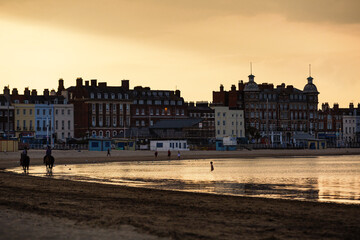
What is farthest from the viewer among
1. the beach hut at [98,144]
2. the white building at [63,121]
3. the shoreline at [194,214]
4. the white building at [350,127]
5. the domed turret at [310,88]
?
the white building at [350,127]

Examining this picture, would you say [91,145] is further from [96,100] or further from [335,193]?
[335,193]

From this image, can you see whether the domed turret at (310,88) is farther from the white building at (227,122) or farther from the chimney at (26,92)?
the chimney at (26,92)

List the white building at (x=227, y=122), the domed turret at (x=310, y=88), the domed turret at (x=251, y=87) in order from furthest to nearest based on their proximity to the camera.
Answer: the domed turret at (x=310, y=88) → the domed turret at (x=251, y=87) → the white building at (x=227, y=122)

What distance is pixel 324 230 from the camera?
692 inches

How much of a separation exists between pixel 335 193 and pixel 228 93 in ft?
425

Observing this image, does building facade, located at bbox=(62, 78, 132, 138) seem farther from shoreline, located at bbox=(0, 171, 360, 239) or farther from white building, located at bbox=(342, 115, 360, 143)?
shoreline, located at bbox=(0, 171, 360, 239)

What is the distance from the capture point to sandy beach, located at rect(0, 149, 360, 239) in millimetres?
16656

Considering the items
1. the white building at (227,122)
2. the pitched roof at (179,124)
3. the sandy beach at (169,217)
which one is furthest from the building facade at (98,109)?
the sandy beach at (169,217)

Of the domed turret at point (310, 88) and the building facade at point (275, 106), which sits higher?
the domed turret at point (310, 88)

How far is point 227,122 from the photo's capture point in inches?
6058

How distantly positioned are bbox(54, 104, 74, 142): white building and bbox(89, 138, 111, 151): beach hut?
31.3m

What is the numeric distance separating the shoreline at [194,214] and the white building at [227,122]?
125m

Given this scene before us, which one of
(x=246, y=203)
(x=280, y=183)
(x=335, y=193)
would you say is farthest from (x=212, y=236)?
(x=280, y=183)

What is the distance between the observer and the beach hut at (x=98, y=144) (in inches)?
4343
